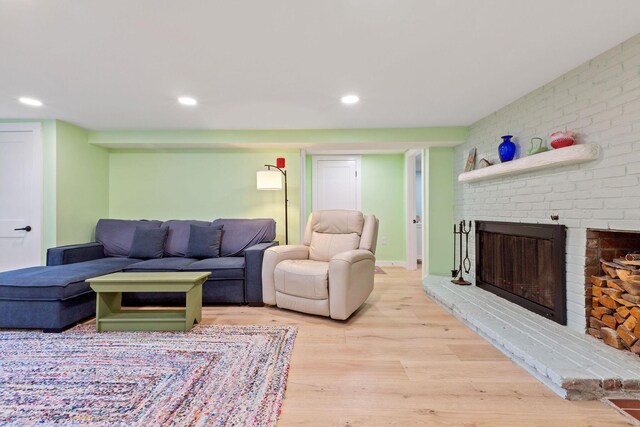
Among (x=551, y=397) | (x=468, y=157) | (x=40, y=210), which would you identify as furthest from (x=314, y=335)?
(x=40, y=210)

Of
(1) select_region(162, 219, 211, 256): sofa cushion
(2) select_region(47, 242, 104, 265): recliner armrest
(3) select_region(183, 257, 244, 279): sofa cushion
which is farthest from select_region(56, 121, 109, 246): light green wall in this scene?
(3) select_region(183, 257, 244, 279): sofa cushion

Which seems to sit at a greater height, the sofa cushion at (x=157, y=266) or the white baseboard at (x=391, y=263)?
the sofa cushion at (x=157, y=266)

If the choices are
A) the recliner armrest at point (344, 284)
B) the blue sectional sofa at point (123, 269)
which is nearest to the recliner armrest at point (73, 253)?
the blue sectional sofa at point (123, 269)

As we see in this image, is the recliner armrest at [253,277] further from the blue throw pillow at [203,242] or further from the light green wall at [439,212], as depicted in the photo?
the light green wall at [439,212]

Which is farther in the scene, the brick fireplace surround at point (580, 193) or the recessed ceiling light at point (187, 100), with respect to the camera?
the recessed ceiling light at point (187, 100)

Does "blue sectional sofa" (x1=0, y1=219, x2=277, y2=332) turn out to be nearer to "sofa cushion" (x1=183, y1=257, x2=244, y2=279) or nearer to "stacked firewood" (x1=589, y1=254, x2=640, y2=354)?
"sofa cushion" (x1=183, y1=257, x2=244, y2=279)

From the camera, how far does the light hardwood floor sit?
138 centimetres

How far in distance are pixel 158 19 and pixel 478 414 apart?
105 inches

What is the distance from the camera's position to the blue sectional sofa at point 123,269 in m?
2.26

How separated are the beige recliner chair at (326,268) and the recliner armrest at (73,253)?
6.78 feet

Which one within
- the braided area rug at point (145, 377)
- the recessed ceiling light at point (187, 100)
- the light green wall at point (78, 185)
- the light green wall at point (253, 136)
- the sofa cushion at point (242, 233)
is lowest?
the braided area rug at point (145, 377)

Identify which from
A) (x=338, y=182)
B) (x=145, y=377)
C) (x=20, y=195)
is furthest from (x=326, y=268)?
(x=20, y=195)

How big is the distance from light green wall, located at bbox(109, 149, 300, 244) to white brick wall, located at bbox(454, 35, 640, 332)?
→ 8.71ft

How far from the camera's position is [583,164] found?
80.7 inches
